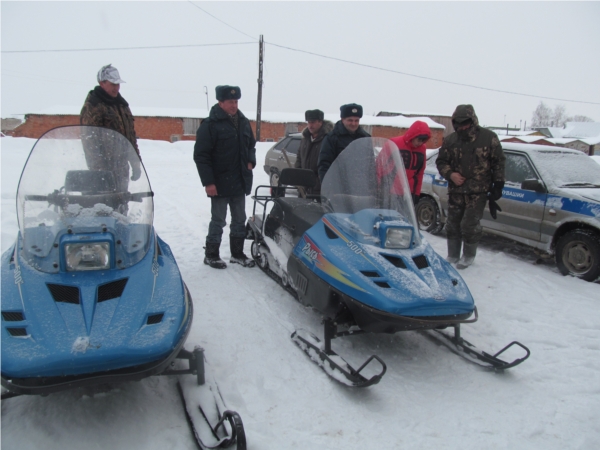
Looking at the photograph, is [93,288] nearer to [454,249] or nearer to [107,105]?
[107,105]

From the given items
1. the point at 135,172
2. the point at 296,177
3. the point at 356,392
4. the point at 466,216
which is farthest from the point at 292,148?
the point at 356,392

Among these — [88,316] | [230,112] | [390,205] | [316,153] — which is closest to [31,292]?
[88,316]

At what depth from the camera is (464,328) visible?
145 inches

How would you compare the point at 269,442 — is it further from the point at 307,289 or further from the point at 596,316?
the point at 596,316

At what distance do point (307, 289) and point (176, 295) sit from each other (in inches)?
43.9

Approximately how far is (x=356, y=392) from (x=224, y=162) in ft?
9.33

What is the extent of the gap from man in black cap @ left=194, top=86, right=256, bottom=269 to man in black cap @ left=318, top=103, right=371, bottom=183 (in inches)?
35.5

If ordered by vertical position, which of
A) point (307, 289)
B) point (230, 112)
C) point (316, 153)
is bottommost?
point (307, 289)

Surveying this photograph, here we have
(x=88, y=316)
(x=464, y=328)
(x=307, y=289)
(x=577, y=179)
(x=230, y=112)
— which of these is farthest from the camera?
(x=577, y=179)

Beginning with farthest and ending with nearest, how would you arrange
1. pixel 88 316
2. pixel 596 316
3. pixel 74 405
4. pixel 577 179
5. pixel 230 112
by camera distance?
pixel 577 179, pixel 230 112, pixel 596 316, pixel 74 405, pixel 88 316

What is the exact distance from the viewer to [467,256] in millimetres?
5121

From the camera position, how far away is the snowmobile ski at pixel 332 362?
2584mm

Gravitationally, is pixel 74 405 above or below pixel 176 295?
below

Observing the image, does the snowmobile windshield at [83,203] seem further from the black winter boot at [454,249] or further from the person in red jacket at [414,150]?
the black winter boot at [454,249]
